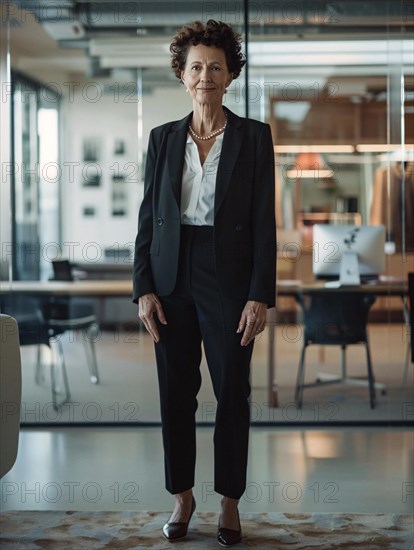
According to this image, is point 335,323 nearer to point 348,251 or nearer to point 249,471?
point 348,251

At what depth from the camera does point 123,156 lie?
16.7ft

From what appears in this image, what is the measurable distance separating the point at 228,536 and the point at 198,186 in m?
1.16

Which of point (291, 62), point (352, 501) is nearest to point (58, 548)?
point (352, 501)

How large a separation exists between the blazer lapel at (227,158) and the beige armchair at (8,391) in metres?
0.77

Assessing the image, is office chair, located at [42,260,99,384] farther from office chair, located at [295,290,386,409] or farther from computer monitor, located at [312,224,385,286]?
computer monitor, located at [312,224,385,286]

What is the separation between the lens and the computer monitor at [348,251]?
16.8 feet

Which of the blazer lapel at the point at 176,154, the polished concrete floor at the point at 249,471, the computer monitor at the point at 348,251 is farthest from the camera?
the computer monitor at the point at 348,251

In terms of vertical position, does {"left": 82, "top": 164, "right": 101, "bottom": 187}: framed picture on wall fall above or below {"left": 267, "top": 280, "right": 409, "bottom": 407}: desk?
above

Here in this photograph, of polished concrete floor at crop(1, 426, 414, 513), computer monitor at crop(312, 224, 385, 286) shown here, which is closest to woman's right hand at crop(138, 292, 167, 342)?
polished concrete floor at crop(1, 426, 414, 513)

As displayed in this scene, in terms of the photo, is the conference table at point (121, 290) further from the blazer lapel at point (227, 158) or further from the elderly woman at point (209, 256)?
the blazer lapel at point (227, 158)

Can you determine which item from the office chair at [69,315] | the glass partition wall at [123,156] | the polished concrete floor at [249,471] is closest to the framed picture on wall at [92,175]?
the glass partition wall at [123,156]

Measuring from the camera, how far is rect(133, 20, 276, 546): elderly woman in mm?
2836

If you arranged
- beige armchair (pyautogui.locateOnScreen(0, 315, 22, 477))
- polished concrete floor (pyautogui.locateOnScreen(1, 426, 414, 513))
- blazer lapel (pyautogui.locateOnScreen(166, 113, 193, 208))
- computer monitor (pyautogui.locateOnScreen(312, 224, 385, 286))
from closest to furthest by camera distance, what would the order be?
1. beige armchair (pyautogui.locateOnScreen(0, 315, 22, 477))
2. blazer lapel (pyautogui.locateOnScreen(166, 113, 193, 208))
3. polished concrete floor (pyautogui.locateOnScreen(1, 426, 414, 513))
4. computer monitor (pyautogui.locateOnScreen(312, 224, 385, 286))

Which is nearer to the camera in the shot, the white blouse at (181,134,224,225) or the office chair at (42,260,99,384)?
the white blouse at (181,134,224,225)
